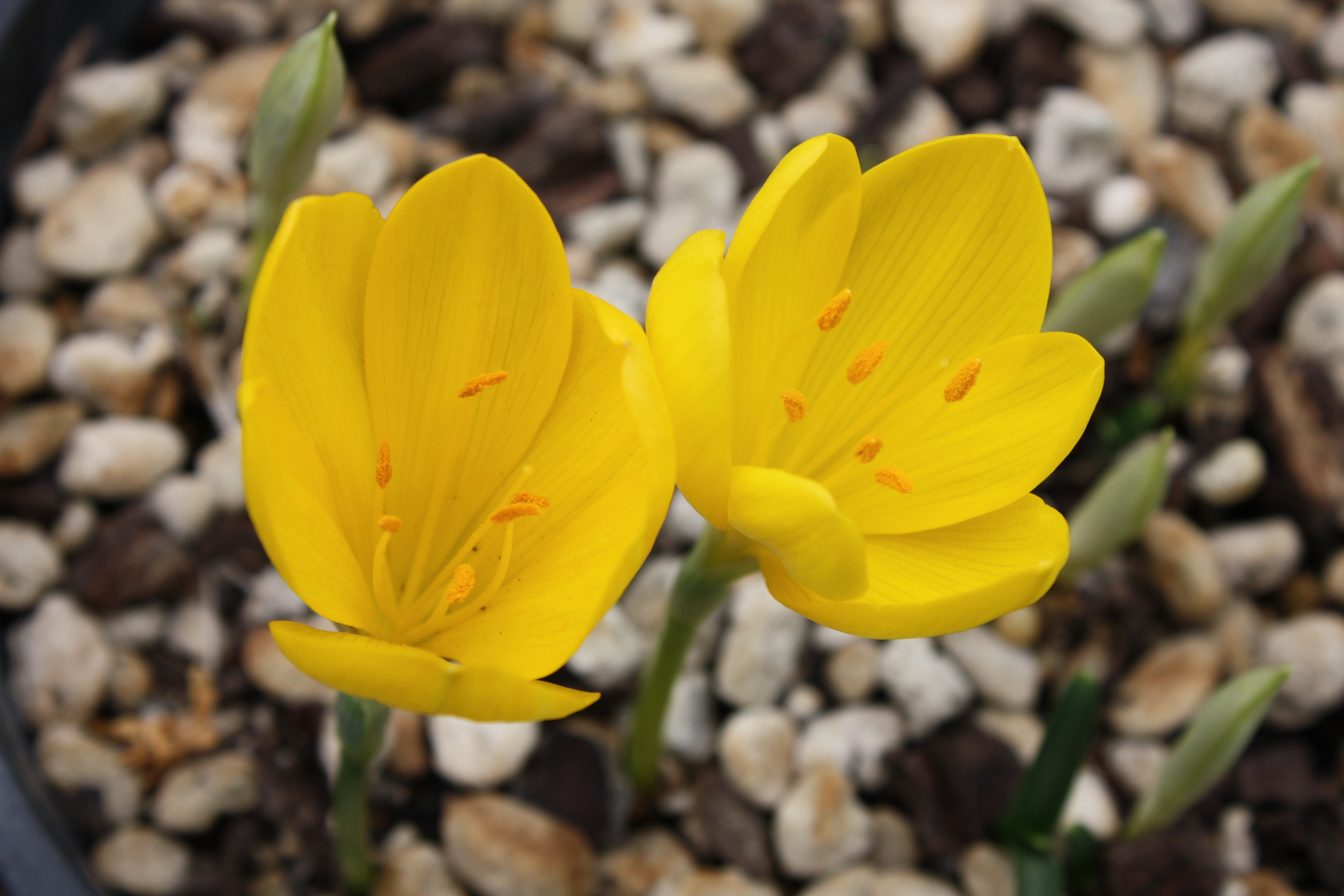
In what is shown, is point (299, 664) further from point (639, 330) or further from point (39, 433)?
point (39, 433)

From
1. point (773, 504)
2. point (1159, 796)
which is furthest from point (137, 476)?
point (1159, 796)

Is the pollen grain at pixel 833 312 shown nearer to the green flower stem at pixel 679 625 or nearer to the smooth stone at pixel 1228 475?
the green flower stem at pixel 679 625

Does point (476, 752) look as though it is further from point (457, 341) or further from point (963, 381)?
point (963, 381)

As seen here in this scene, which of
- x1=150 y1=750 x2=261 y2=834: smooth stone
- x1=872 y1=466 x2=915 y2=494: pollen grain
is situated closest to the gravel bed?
x1=150 y1=750 x2=261 y2=834: smooth stone

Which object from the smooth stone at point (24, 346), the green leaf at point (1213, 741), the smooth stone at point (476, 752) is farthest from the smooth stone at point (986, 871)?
the smooth stone at point (24, 346)

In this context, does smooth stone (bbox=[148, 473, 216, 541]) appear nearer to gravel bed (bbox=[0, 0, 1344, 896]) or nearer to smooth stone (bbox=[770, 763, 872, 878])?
gravel bed (bbox=[0, 0, 1344, 896])

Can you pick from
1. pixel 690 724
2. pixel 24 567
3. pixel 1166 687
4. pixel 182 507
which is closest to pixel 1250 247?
pixel 1166 687

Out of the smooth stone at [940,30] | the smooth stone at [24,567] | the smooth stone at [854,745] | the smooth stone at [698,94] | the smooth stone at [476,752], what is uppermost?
the smooth stone at [940,30]
